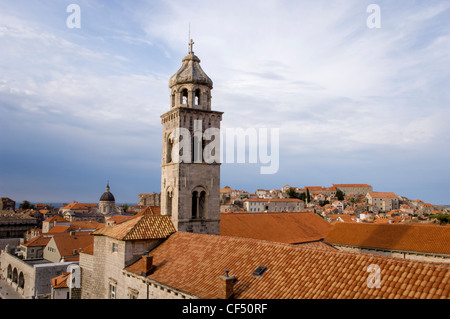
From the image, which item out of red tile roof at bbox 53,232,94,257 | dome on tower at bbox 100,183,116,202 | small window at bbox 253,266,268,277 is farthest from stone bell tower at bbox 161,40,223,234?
dome on tower at bbox 100,183,116,202

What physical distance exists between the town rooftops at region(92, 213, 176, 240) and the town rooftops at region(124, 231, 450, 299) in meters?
1.50

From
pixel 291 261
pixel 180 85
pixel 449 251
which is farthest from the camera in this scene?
pixel 449 251

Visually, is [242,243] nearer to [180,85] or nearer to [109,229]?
[109,229]

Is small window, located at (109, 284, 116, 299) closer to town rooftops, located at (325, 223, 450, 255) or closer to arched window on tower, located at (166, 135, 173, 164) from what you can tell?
arched window on tower, located at (166, 135, 173, 164)

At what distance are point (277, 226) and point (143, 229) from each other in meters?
17.3

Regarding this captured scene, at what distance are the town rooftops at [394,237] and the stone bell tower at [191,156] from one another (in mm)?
15808

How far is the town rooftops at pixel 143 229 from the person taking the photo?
17391mm

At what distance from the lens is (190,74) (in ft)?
72.4

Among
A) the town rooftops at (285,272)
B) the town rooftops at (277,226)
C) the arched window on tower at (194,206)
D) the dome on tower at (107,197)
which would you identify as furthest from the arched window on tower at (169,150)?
the dome on tower at (107,197)

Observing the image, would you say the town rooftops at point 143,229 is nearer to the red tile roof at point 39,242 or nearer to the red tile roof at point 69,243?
the red tile roof at point 69,243
